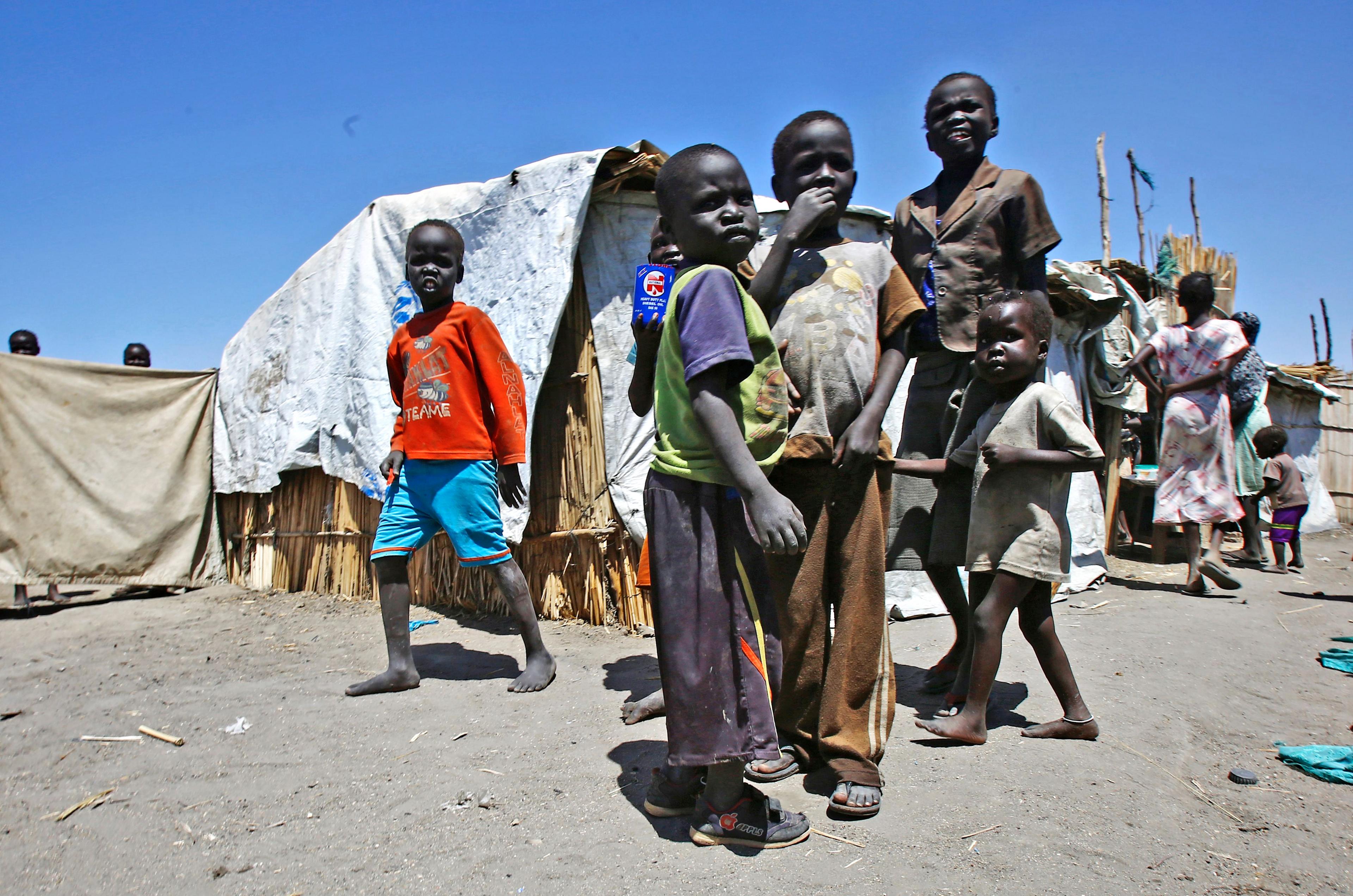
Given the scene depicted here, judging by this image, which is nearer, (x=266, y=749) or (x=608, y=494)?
(x=266, y=749)

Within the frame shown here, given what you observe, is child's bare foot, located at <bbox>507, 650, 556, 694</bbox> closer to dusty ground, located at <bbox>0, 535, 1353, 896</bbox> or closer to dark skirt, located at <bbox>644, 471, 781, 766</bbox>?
dusty ground, located at <bbox>0, 535, 1353, 896</bbox>

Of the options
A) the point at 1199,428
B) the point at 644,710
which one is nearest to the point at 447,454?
the point at 644,710

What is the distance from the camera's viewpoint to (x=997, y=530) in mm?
2453

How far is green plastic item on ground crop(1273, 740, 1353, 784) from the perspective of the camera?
6.97 feet

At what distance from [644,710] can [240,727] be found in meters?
1.36

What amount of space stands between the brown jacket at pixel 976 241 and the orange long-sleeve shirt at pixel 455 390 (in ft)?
5.41

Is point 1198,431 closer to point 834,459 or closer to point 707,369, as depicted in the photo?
point 834,459

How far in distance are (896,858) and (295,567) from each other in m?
4.97

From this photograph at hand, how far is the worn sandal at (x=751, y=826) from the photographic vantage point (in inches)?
69.2

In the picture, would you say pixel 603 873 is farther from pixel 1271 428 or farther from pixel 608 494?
pixel 1271 428

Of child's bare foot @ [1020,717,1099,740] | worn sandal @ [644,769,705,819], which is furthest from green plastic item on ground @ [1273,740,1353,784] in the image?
worn sandal @ [644,769,705,819]

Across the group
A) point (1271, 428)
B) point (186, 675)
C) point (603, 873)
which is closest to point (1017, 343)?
point (603, 873)

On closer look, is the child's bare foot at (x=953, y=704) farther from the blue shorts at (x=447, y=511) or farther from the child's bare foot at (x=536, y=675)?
the blue shorts at (x=447, y=511)

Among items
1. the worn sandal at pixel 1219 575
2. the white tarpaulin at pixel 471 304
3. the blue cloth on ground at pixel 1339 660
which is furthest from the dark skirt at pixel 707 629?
the worn sandal at pixel 1219 575
